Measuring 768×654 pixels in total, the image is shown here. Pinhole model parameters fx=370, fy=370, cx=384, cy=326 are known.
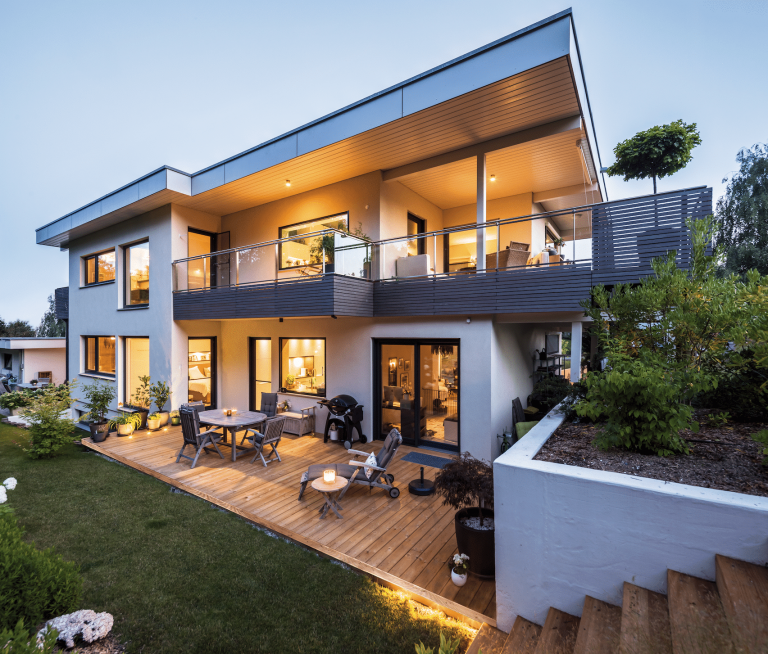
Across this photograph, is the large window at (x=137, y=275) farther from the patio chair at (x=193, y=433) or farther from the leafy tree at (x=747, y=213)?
the leafy tree at (x=747, y=213)

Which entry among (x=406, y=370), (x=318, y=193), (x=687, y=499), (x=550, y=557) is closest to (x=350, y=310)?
(x=406, y=370)

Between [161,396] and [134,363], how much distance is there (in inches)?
107

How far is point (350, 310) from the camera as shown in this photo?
801cm

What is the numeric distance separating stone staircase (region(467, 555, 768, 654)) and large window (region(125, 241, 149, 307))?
12.9m

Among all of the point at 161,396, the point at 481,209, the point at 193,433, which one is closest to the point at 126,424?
the point at 161,396

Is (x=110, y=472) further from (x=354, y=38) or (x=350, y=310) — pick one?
(x=354, y=38)

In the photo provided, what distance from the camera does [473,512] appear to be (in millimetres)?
4375

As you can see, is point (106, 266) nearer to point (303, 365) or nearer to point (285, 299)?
point (303, 365)

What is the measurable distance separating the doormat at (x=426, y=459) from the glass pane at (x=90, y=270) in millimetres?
13703

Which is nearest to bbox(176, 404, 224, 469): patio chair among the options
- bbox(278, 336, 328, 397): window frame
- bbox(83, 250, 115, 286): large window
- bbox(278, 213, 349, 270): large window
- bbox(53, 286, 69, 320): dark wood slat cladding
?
bbox(278, 336, 328, 397): window frame

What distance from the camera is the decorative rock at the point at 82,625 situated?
306 cm

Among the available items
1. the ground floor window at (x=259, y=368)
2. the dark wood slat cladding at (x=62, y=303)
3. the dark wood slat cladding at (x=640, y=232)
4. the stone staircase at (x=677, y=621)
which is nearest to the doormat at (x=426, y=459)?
the dark wood slat cladding at (x=640, y=232)

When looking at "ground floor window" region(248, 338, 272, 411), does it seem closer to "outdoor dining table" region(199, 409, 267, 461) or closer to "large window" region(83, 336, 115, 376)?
"outdoor dining table" region(199, 409, 267, 461)

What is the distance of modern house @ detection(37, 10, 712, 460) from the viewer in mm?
6309
